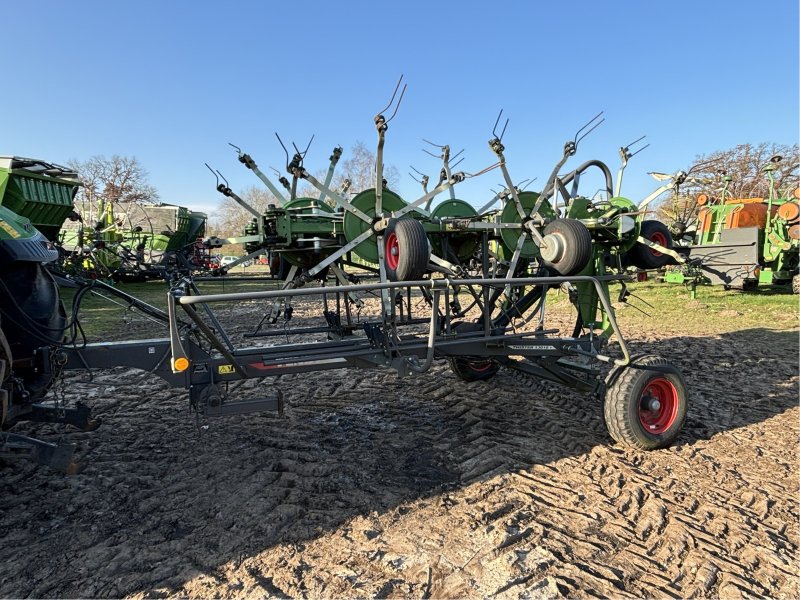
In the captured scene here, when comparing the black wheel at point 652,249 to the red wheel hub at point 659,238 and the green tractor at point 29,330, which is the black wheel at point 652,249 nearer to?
the red wheel hub at point 659,238

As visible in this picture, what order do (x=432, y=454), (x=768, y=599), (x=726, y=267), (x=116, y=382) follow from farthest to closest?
(x=726, y=267) → (x=116, y=382) → (x=432, y=454) → (x=768, y=599)

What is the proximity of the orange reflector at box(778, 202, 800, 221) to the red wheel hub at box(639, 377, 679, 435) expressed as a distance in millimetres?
10944

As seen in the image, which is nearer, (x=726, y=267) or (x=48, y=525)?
(x=48, y=525)

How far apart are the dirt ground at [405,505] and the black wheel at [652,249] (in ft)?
4.98

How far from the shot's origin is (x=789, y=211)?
12078 mm

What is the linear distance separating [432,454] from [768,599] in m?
2.02

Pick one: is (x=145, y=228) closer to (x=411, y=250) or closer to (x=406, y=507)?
(x=411, y=250)

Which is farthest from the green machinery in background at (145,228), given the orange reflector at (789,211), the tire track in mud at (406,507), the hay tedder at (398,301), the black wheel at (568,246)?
the orange reflector at (789,211)

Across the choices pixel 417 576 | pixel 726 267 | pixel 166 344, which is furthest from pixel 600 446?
pixel 726 267

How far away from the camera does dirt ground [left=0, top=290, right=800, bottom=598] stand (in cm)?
237

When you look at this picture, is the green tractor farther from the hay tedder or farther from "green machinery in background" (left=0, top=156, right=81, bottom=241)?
"green machinery in background" (left=0, top=156, right=81, bottom=241)

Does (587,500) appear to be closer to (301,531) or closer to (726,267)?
(301,531)

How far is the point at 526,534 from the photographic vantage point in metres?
2.69

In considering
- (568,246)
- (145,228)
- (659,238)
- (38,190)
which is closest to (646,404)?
(568,246)
